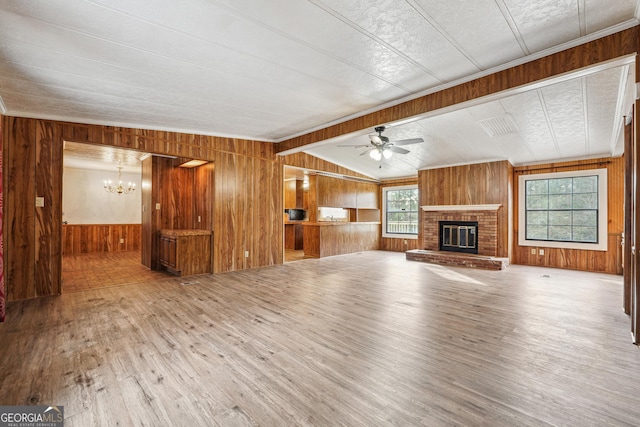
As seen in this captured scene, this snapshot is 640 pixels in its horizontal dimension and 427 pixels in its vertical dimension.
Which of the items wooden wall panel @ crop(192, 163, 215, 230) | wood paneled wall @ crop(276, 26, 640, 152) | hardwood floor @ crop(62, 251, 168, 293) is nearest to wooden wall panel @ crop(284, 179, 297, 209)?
wooden wall panel @ crop(192, 163, 215, 230)

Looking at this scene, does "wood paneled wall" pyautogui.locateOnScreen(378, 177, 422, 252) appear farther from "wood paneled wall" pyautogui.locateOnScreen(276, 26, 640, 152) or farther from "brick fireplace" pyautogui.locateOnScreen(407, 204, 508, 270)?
"wood paneled wall" pyautogui.locateOnScreen(276, 26, 640, 152)

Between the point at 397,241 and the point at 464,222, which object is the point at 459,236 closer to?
the point at 464,222

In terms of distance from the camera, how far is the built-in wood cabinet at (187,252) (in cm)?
562

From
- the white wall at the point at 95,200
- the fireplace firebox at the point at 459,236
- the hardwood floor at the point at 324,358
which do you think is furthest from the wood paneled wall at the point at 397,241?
the white wall at the point at 95,200

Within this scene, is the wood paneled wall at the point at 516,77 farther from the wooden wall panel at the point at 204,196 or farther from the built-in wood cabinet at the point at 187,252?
the built-in wood cabinet at the point at 187,252

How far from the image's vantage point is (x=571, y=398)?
1.94 m

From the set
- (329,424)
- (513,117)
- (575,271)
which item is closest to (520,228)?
(575,271)

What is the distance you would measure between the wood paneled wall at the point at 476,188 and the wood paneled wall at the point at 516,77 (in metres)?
4.47

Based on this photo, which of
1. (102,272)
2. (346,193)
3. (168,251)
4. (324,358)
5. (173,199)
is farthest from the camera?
(346,193)

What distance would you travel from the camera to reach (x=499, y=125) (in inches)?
207

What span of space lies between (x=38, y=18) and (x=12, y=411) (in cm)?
283

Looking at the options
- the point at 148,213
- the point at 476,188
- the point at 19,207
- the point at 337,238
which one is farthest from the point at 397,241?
the point at 19,207

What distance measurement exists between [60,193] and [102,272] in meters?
2.23

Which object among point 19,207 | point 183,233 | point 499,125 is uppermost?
point 499,125
